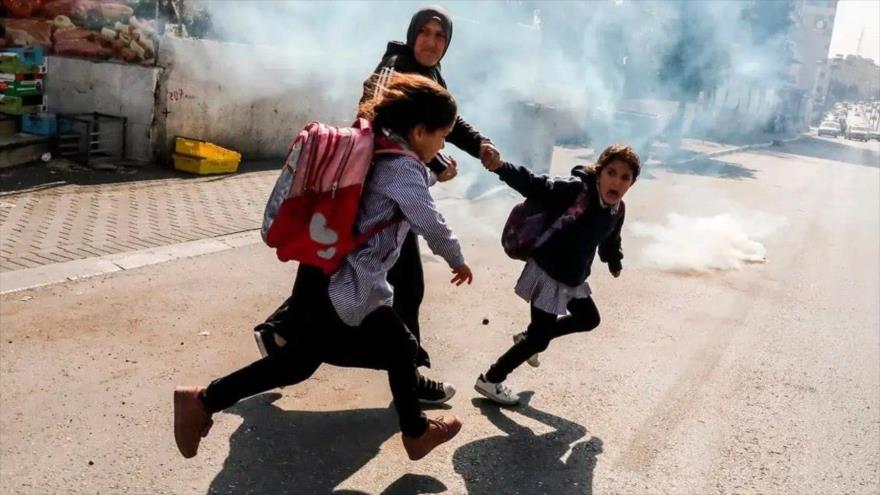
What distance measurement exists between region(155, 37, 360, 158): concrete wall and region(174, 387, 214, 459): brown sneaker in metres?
7.16

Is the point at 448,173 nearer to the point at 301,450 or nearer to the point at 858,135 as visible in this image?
the point at 301,450

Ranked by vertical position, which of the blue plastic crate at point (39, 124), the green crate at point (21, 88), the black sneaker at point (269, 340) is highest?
the green crate at point (21, 88)

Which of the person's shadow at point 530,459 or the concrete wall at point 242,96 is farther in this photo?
the concrete wall at point 242,96

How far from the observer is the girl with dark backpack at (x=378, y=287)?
2.71 m

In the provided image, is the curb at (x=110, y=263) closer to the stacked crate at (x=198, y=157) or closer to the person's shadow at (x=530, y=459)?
the stacked crate at (x=198, y=157)

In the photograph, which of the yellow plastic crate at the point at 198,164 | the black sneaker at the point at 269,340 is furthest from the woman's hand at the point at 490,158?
the yellow plastic crate at the point at 198,164

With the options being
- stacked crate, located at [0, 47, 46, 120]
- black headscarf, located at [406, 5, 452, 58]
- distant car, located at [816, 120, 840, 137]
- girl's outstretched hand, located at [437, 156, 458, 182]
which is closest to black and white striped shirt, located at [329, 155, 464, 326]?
girl's outstretched hand, located at [437, 156, 458, 182]

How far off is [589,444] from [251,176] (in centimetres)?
701

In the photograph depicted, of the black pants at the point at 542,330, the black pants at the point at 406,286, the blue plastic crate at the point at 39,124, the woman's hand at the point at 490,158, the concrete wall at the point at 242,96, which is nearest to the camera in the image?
the woman's hand at the point at 490,158

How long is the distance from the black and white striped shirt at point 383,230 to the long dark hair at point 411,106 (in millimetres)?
129

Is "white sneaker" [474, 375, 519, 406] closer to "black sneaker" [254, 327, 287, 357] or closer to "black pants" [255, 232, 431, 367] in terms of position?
"black pants" [255, 232, 431, 367]

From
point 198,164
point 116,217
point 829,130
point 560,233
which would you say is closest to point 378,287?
point 560,233

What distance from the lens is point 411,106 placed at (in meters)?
2.73

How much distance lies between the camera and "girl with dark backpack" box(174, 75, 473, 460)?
271 cm
